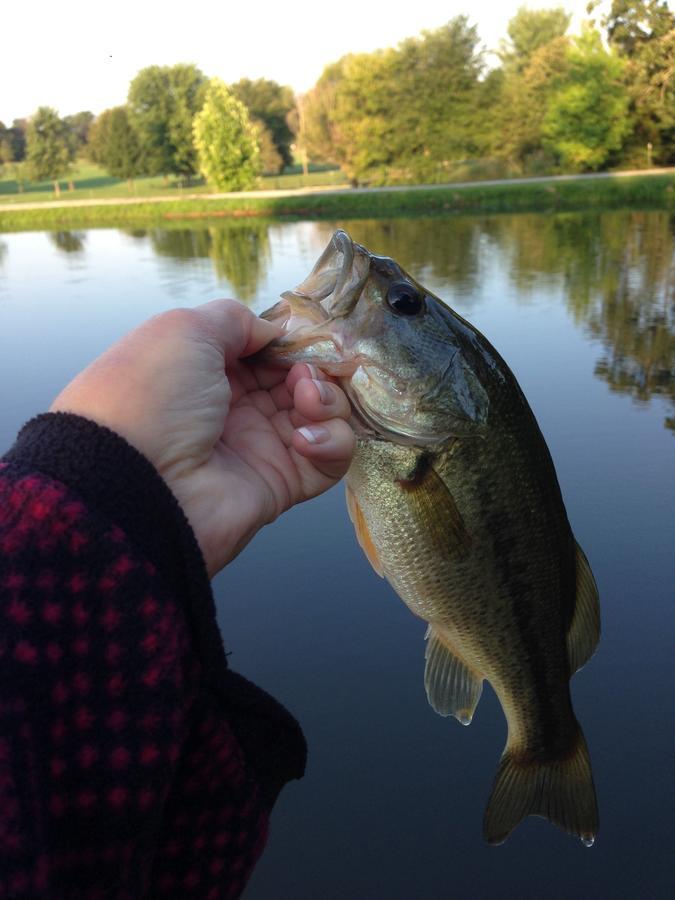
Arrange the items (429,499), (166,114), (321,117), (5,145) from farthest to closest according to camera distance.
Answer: (5,145) < (321,117) < (166,114) < (429,499)

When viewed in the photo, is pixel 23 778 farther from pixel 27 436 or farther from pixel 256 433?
pixel 256 433

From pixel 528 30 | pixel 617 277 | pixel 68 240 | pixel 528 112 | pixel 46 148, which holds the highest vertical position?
pixel 528 30

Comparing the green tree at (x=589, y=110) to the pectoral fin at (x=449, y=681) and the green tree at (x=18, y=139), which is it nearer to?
the pectoral fin at (x=449, y=681)

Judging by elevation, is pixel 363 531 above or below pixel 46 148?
below

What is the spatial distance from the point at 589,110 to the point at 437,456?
3886 cm

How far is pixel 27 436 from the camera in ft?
4.34

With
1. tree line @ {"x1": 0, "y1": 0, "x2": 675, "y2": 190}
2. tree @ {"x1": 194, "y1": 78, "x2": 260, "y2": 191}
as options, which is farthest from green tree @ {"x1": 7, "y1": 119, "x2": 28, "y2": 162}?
tree @ {"x1": 194, "y1": 78, "x2": 260, "y2": 191}

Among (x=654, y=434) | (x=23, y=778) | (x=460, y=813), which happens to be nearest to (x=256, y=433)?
(x=23, y=778)

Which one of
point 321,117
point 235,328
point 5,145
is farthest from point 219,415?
point 5,145

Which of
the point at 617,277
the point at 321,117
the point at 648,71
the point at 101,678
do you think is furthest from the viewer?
the point at 321,117

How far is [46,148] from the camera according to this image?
54.1 m

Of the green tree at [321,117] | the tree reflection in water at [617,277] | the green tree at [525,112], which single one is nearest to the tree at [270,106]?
the green tree at [321,117]

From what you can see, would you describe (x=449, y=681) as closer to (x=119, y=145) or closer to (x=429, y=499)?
(x=429, y=499)

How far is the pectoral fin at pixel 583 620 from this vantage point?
7.00ft
